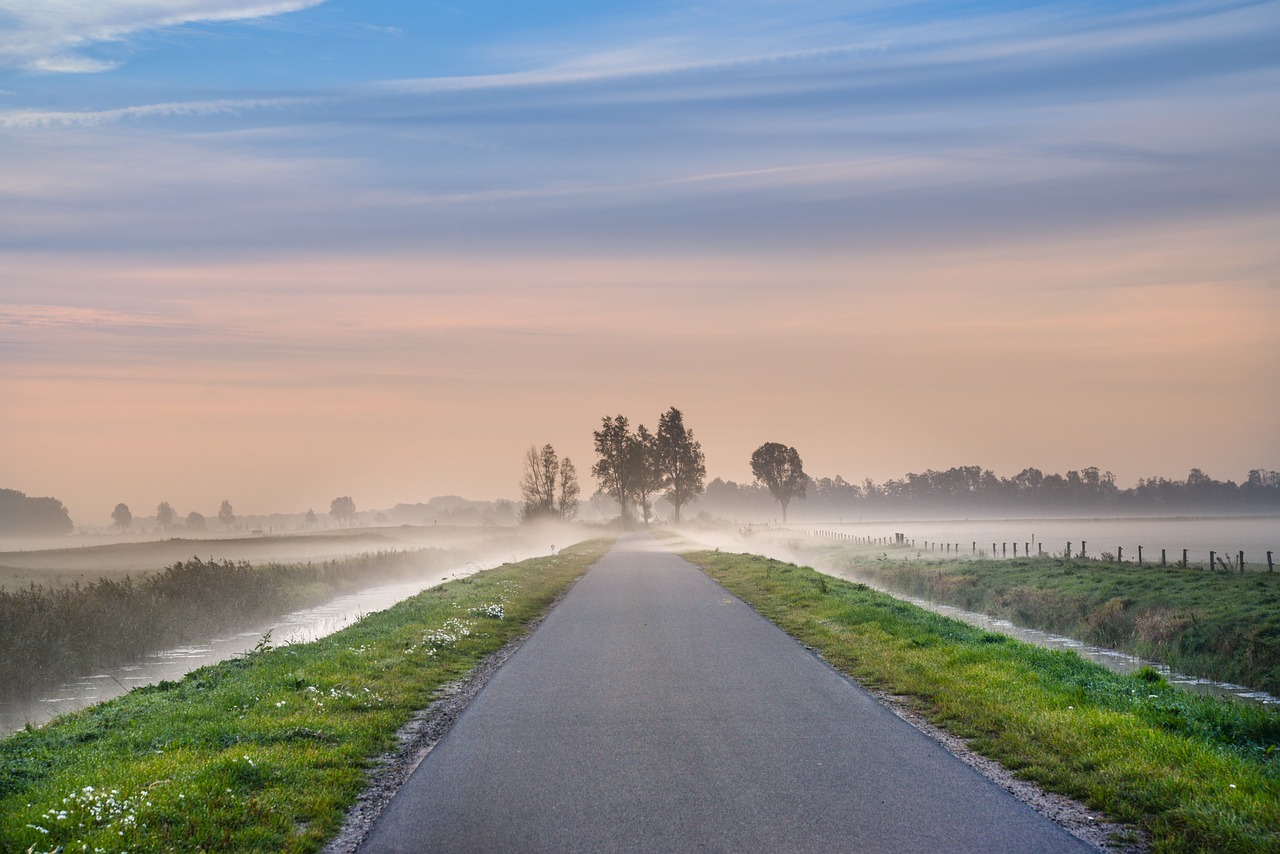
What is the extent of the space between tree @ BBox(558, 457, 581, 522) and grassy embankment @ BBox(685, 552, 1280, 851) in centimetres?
10697

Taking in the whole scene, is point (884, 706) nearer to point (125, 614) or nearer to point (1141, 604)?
point (1141, 604)

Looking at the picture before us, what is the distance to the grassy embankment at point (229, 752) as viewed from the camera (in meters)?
7.06

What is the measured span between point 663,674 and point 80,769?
7698mm

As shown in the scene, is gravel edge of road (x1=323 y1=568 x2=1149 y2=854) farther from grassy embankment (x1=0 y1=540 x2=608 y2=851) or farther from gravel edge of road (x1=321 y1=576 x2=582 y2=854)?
grassy embankment (x1=0 y1=540 x2=608 y2=851)

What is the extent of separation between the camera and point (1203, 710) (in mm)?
11039

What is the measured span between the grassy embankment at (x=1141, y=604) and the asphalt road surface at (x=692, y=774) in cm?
1399

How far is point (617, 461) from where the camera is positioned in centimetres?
13725

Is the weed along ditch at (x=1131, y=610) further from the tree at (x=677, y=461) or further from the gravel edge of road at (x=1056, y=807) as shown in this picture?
the tree at (x=677, y=461)

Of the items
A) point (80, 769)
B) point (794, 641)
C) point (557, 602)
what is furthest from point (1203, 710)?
point (557, 602)

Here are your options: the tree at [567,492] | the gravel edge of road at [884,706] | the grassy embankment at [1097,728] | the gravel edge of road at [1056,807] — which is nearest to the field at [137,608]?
the gravel edge of road at [884,706]

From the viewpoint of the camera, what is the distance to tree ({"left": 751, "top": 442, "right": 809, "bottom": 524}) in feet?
546

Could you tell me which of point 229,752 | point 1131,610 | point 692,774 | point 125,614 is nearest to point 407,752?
point 229,752

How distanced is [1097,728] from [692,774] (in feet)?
15.2

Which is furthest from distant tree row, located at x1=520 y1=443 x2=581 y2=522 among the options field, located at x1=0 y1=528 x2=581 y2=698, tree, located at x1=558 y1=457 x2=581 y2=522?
field, located at x1=0 y1=528 x2=581 y2=698
